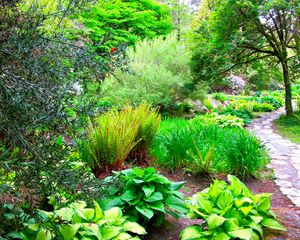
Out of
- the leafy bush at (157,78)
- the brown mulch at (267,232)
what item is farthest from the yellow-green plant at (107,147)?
the leafy bush at (157,78)

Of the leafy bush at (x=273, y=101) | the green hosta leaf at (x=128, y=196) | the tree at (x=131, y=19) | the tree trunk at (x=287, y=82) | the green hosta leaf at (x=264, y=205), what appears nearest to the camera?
the green hosta leaf at (x=264, y=205)

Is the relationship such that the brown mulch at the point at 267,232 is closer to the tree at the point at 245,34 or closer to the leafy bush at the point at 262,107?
the tree at the point at 245,34

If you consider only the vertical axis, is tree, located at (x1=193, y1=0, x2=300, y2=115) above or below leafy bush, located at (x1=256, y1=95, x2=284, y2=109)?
above

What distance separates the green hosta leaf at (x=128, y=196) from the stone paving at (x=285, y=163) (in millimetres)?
1808

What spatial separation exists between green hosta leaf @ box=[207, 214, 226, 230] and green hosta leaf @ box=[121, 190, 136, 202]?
2.01ft

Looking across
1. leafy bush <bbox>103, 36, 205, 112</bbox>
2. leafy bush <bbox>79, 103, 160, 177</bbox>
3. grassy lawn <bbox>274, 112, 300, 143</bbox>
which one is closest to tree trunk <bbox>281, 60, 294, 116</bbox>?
grassy lawn <bbox>274, 112, 300, 143</bbox>

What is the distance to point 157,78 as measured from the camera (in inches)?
372

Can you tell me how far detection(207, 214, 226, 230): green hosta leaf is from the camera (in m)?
2.04

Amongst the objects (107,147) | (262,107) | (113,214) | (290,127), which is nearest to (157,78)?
(290,127)

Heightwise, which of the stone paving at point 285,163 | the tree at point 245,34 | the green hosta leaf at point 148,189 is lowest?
the stone paving at point 285,163

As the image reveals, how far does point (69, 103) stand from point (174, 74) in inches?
354

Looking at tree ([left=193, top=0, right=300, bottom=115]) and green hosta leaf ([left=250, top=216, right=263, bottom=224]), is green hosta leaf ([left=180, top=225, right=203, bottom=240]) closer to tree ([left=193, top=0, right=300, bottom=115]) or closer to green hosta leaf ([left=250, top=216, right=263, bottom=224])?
green hosta leaf ([left=250, top=216, right=263, bottom=224])

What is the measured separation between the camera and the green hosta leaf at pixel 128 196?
93.9 inches

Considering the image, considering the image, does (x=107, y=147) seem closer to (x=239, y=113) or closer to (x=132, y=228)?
(x=132, y=228)
